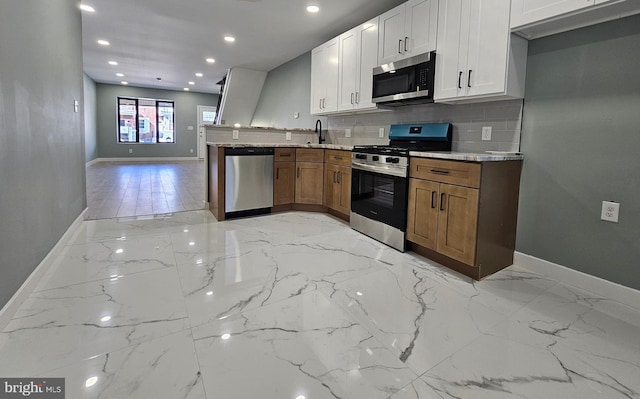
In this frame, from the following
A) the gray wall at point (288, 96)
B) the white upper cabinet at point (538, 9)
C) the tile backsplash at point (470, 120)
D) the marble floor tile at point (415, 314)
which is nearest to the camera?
the marble floor tile at point (415, 314)

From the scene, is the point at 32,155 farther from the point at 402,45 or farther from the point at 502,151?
the point at 502,151

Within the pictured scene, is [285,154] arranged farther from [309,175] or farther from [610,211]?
[610,211]

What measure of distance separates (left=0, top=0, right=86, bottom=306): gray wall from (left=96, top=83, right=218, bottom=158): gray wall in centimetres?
833

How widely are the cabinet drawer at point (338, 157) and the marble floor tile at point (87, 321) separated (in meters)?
2.30

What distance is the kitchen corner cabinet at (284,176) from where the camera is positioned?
4.21 m

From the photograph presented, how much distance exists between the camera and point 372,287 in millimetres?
2215

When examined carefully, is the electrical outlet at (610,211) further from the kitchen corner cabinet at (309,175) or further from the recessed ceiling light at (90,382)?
the recessed ceiling light at (90,382)

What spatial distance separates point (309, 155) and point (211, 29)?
2.31 meters

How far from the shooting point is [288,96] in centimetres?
638

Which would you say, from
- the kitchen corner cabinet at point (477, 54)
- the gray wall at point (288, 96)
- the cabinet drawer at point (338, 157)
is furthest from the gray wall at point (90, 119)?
the kitchen corner cabinet at point (477, 54)

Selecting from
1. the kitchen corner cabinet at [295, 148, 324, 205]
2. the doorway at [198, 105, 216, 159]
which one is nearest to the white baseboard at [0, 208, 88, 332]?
the kitchen corner cabinet at [295, 148, 324, 205]

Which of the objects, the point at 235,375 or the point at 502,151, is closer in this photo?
the point at 235,375

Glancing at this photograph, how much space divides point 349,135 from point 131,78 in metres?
7.54

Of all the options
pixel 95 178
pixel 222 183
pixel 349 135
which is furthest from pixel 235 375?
pixel 95 178
